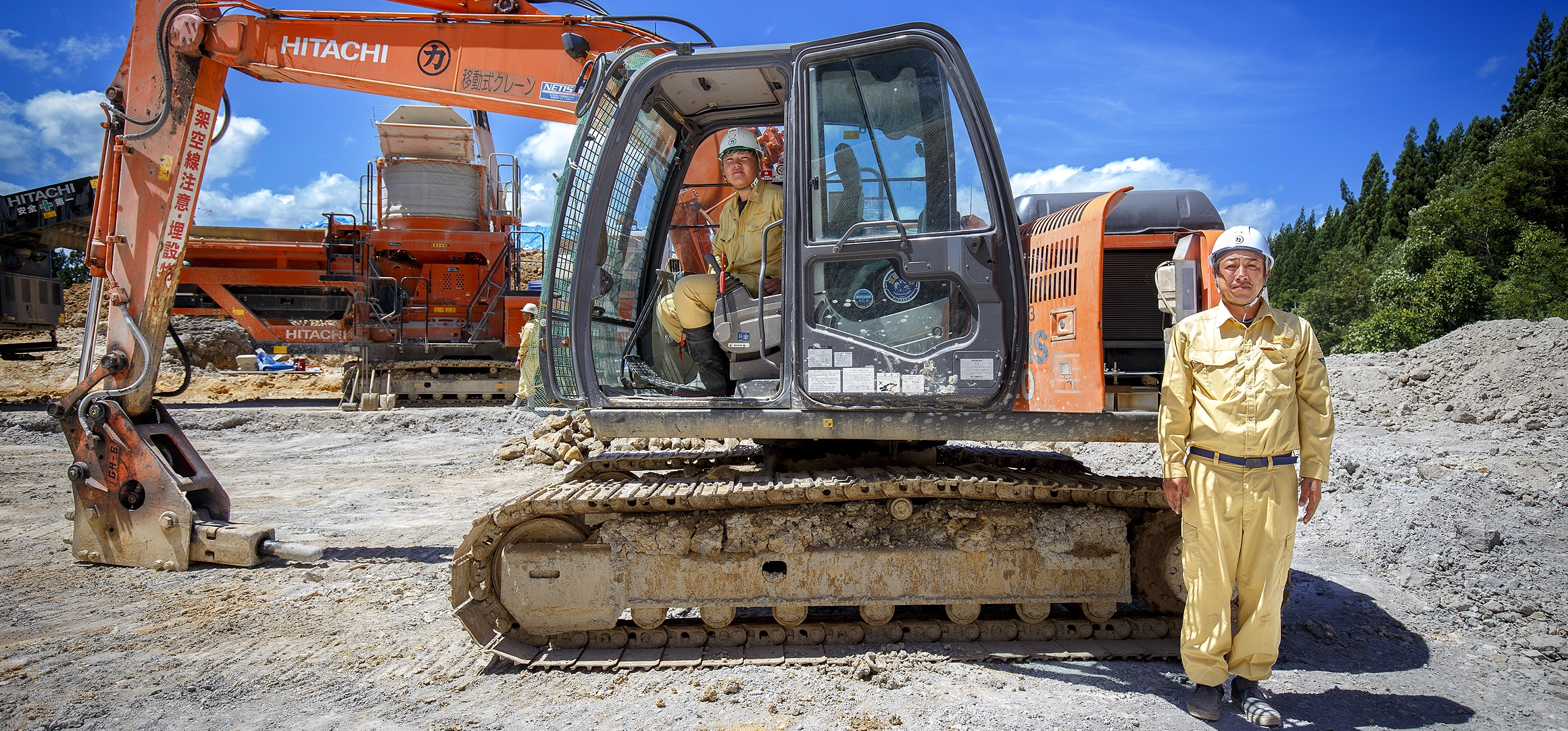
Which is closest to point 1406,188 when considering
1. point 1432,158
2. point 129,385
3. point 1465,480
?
point 1432,158

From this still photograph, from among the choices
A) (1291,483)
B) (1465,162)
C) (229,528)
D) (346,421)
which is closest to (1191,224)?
(1291,483)

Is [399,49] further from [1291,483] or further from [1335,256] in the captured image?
[1335,256]

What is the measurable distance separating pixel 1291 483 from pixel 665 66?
3063 millimetres

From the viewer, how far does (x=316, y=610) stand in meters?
4.36

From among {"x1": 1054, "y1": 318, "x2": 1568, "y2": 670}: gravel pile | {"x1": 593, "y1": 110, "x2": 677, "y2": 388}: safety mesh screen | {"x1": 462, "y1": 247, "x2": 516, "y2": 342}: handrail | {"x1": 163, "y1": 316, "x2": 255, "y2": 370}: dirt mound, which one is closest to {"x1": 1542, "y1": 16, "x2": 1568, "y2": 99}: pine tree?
{"x1": 1054, "y1": 318, "x2": 1568, "y2": 670}: gravel pile

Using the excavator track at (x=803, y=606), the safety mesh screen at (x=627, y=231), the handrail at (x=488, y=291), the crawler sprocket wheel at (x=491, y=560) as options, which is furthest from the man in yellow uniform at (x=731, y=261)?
the handrail at (x=488, y=291)

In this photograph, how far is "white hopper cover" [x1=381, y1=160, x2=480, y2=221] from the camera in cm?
1418

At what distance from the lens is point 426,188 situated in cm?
1420

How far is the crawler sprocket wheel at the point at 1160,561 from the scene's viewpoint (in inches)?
145

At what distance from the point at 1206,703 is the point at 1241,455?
3.06ft

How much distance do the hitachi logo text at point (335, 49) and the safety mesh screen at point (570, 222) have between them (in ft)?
7.61

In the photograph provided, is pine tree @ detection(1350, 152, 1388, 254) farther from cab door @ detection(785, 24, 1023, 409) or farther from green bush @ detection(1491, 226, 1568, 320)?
cab door @ detection(785, 24, 1023, 409)

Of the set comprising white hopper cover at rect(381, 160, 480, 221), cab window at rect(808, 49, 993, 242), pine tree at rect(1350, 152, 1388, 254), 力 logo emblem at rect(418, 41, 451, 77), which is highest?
pine tree at rect(1350, 152, 1388, 254)

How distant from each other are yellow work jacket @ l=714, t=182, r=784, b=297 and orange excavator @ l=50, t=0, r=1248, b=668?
6cm
